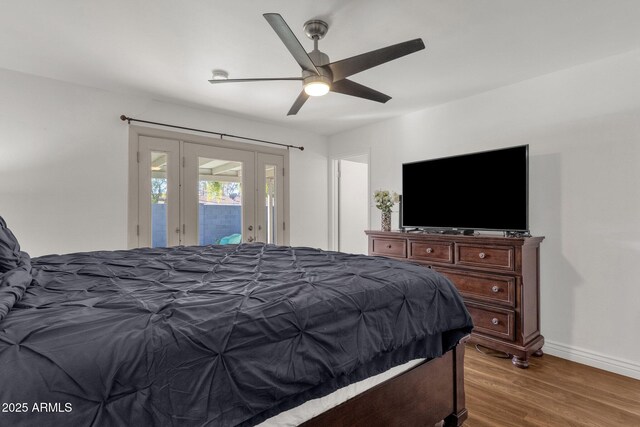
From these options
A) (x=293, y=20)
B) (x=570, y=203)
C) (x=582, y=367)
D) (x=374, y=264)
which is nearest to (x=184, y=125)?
(x=293, y=20)

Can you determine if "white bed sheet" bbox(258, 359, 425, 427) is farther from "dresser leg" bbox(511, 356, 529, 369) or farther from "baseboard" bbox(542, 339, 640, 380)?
"baseboard" bbox(542, 339, 640, 380)

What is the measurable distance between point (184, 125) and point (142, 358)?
364 cm

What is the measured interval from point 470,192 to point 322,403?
107 inches

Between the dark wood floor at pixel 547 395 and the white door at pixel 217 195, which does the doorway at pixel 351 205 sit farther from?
the dark wood floor at pixel 547 395

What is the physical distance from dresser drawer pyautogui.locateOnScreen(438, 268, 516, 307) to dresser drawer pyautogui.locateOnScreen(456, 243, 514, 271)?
10 cm

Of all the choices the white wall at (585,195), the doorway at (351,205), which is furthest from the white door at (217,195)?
the white wall at (585,195)

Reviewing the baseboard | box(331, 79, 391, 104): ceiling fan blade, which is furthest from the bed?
the baseboard

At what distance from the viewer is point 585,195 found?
2.76m

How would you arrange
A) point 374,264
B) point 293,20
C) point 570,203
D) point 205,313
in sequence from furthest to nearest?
1. point 570,203
2. point 293,20
3. point 374,264
4. point 205,313

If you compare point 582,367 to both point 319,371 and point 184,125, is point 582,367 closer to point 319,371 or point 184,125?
point 319,371

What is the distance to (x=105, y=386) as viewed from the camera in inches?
28.3

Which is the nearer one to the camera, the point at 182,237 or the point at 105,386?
→ the point at 105,386

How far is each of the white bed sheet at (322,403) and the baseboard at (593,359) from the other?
92.0 inches

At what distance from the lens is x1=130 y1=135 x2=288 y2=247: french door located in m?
3.67
